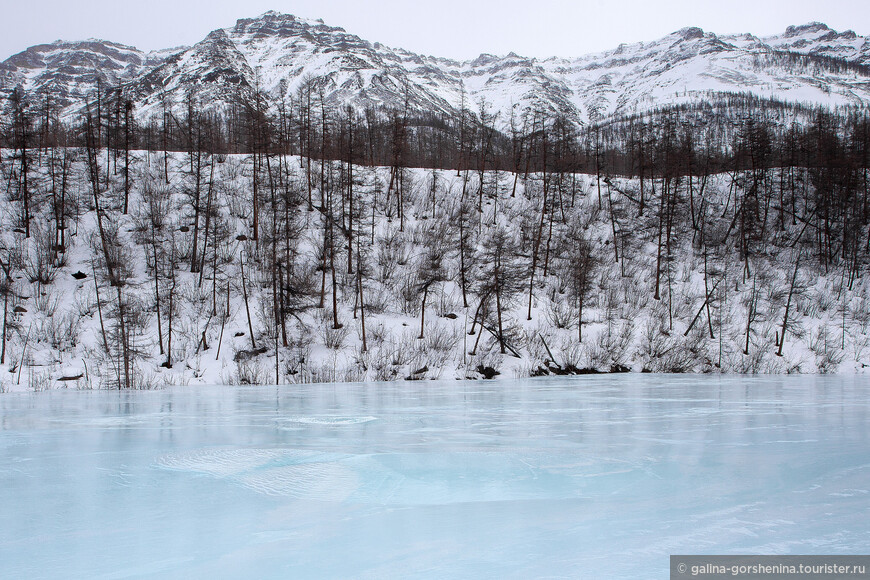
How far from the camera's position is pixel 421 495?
→ 4.62m

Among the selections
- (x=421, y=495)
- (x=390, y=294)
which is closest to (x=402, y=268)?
(x=390, y=294)

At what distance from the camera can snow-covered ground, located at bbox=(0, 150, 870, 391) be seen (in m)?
25.9

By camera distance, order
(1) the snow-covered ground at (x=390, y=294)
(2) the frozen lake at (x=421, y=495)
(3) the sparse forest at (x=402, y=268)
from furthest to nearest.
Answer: (3) the sparse forest at (x=402, y=268)
(1) the snow-covered ground at (x=390, y=294)
(2) the frozen lake at (x=421, y=495)

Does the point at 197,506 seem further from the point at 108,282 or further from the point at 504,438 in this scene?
the point at 108,282

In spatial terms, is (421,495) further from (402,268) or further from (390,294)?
(402,268)

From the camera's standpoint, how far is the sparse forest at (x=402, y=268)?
26406 mm

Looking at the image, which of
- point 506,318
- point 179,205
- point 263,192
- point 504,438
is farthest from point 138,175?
point 504,438

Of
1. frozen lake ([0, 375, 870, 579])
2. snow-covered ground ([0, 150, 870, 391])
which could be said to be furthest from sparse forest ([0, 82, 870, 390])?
frozen lake ([0, 375, 870, 579])

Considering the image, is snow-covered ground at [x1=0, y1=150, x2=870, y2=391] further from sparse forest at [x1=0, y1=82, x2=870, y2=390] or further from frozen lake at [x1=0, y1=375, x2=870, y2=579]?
frozen lake at [x1=0, y1=375, x2=870, y2=579]

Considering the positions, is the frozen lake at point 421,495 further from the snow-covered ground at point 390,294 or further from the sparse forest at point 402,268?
the sparse forest at point 402,268

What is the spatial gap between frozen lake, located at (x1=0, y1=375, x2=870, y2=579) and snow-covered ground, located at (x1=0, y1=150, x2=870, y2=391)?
54.1ft

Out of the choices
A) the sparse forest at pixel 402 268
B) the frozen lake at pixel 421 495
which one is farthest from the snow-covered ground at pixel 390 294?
the frozen lake at pixel 421 495

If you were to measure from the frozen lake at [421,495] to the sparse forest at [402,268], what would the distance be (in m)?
16.7

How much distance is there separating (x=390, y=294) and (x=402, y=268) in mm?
3299
